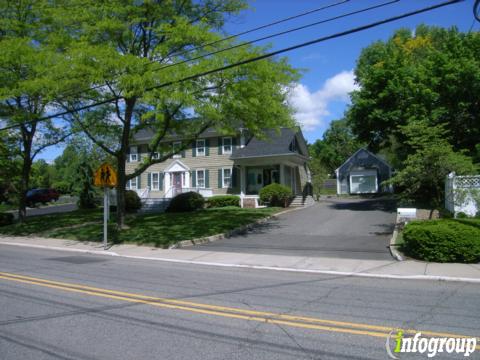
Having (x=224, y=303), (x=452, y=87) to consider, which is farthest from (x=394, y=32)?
(x=224, y=303)

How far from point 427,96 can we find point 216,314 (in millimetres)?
19804

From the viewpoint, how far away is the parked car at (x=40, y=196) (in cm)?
4247

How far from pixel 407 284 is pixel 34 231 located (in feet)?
63.8

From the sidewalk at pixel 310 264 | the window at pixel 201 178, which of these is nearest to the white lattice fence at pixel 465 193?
the sidewalk at pixel 310 264

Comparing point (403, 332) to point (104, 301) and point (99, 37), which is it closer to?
point (104, 301)

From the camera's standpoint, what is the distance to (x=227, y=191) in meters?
32.0

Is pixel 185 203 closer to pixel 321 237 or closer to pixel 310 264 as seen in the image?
pixel 321 237

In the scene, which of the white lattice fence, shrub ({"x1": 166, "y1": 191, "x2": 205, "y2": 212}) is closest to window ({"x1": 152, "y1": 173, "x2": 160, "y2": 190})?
shrub ({"x1": 166, "y1": 191, "x2": 205, "y2": 212})

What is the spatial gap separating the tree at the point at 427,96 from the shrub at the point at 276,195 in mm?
6257

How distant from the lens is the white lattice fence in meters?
14.8

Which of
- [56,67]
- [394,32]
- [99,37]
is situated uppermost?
[394,32]

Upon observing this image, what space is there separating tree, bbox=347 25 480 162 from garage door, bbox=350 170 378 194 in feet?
65.9

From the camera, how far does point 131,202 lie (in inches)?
1171

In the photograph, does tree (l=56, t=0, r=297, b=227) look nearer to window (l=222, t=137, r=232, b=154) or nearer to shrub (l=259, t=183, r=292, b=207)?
shrub (l=259, t=183, r=292, b=207)
